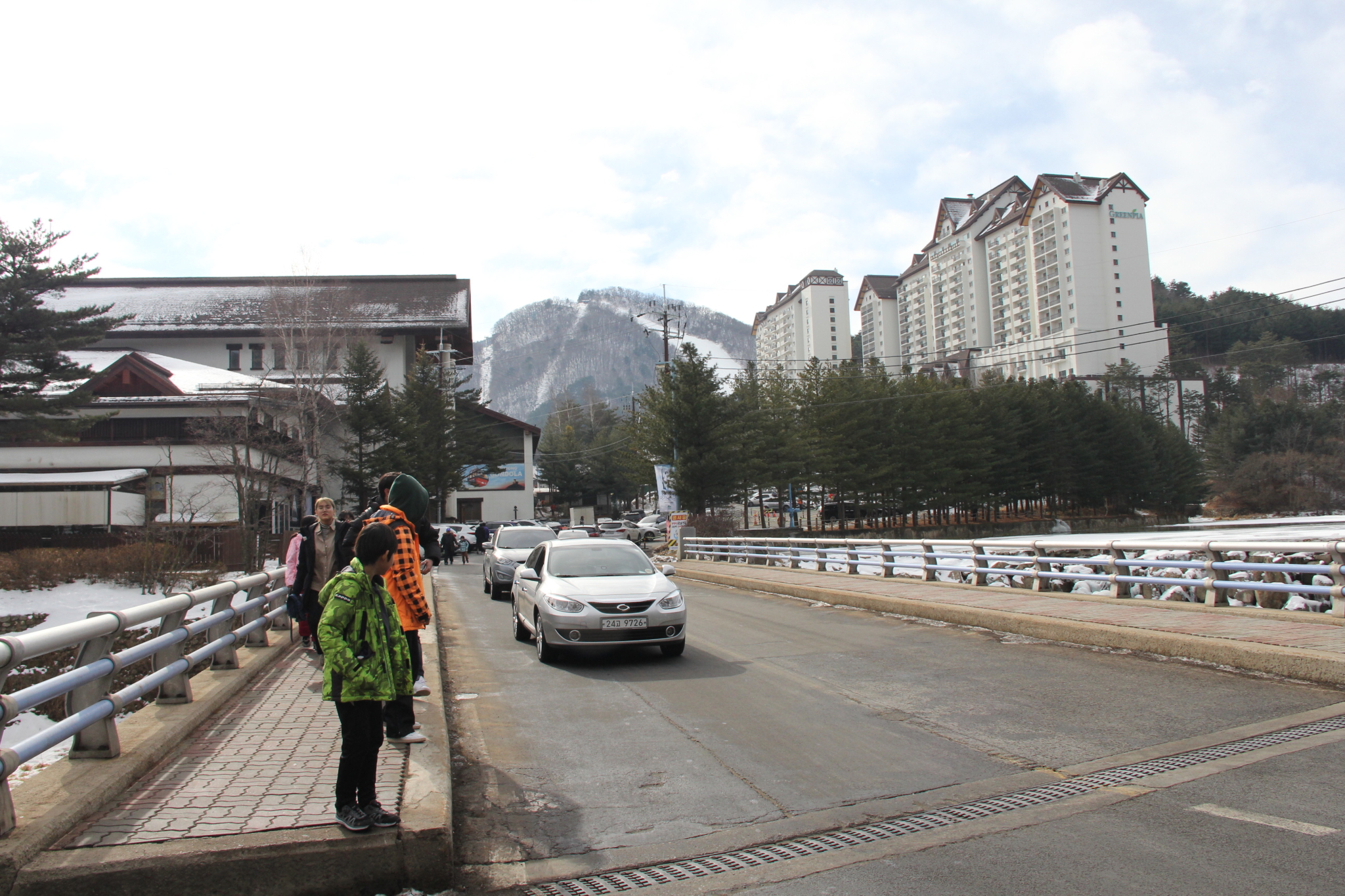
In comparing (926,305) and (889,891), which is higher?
(926,305)

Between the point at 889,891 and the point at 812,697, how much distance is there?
4.14m

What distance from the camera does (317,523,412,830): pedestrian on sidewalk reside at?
4.01m

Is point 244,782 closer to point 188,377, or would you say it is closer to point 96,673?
point 96,673

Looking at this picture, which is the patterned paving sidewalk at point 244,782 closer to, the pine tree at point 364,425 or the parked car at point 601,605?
the parked car at point 601,605

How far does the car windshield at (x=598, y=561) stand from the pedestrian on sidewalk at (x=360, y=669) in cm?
670

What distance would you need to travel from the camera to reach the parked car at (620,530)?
53.3 m

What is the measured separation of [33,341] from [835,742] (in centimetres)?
3408

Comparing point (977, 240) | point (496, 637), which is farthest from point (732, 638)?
point (977, 240)

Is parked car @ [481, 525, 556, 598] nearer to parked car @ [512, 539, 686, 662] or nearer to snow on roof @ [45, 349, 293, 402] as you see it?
parked car @ [512, 539, 686, 662]

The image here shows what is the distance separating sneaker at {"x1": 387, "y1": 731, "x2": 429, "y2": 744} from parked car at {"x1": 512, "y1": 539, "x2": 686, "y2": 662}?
162 inches

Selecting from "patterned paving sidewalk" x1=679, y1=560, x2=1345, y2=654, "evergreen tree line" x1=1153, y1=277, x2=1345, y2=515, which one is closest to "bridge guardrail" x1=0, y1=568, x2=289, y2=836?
"patterned paving sidewalk" x1=679, y1=560, x2=1345, y2=654

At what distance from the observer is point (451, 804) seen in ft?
15.5

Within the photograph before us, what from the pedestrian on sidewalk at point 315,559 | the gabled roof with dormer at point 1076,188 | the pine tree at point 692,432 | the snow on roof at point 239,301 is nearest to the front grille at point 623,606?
the pedestrian on sidewalk at point 315,559

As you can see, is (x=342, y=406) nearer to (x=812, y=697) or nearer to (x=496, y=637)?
(x=496, y=637)
